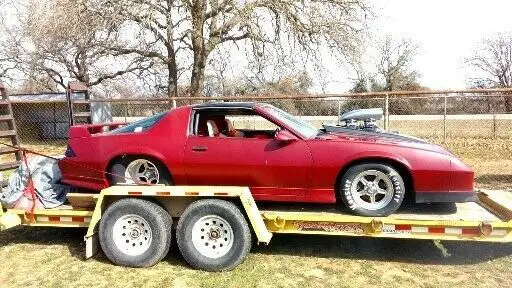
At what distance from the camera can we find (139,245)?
4441mm

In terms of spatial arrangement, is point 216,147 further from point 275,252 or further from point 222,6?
point 222,6

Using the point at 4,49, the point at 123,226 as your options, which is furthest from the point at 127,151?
the point at 4,49

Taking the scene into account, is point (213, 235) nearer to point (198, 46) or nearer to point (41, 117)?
point (198, 46)

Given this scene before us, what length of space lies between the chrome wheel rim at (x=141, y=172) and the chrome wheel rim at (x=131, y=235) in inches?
19.8

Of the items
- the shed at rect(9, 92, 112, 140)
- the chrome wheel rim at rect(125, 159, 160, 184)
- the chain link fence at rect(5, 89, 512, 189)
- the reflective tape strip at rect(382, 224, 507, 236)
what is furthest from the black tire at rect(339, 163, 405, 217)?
the shed at rect(9, 92, 112, 140)

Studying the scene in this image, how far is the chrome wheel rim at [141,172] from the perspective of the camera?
15.6 ft

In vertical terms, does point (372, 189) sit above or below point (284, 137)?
below

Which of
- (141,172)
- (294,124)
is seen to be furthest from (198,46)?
(294,124)

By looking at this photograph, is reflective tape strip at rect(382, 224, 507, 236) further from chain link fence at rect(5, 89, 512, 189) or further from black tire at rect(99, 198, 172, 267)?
chain link fence at rect(5, 89, 512, 189)

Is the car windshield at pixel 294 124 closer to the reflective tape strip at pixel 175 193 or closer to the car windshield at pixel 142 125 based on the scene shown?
the reflective tape strip at pixel 175 193

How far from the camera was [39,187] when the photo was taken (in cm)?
519

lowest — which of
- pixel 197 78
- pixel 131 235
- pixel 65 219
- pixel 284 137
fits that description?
pixel 131 235

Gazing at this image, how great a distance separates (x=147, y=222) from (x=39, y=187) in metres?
1.75

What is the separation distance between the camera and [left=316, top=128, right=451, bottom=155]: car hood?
14.3 ft
